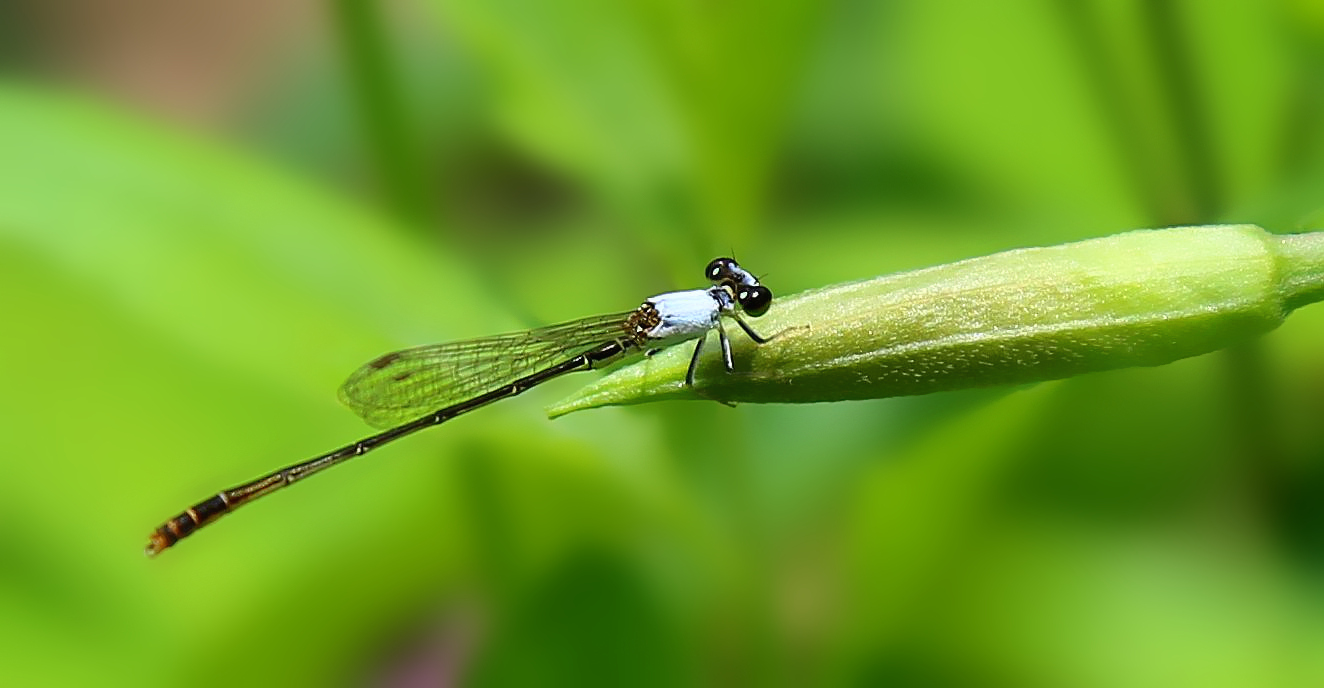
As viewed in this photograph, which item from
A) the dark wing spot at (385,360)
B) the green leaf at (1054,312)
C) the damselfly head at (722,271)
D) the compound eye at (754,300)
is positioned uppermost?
the damselfly head at (722,271)

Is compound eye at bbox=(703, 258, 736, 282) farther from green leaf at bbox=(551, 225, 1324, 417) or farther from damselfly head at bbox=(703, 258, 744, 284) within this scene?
green leaf at bbox=(551, 225, 1324, 417)

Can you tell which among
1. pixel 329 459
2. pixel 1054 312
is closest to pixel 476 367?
pixel 329 459

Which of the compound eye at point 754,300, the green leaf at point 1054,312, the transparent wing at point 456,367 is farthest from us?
the transparent wing at point 456,367

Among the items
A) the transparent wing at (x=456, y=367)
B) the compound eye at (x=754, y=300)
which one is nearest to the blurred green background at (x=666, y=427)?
the transparent wing at (x=456, y=367)

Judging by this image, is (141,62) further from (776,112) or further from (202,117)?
(776,112)

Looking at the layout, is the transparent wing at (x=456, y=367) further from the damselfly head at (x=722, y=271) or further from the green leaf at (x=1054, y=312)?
the green leaf at (x=1054, y=312)

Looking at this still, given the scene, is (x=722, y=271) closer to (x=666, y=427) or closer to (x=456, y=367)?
(x=666, y=427)

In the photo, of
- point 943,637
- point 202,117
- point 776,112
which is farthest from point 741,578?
point 202,117

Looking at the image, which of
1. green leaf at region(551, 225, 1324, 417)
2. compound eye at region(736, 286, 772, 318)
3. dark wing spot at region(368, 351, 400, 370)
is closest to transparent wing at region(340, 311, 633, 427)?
dark wing spot at region(368, 351, 400, 370)
